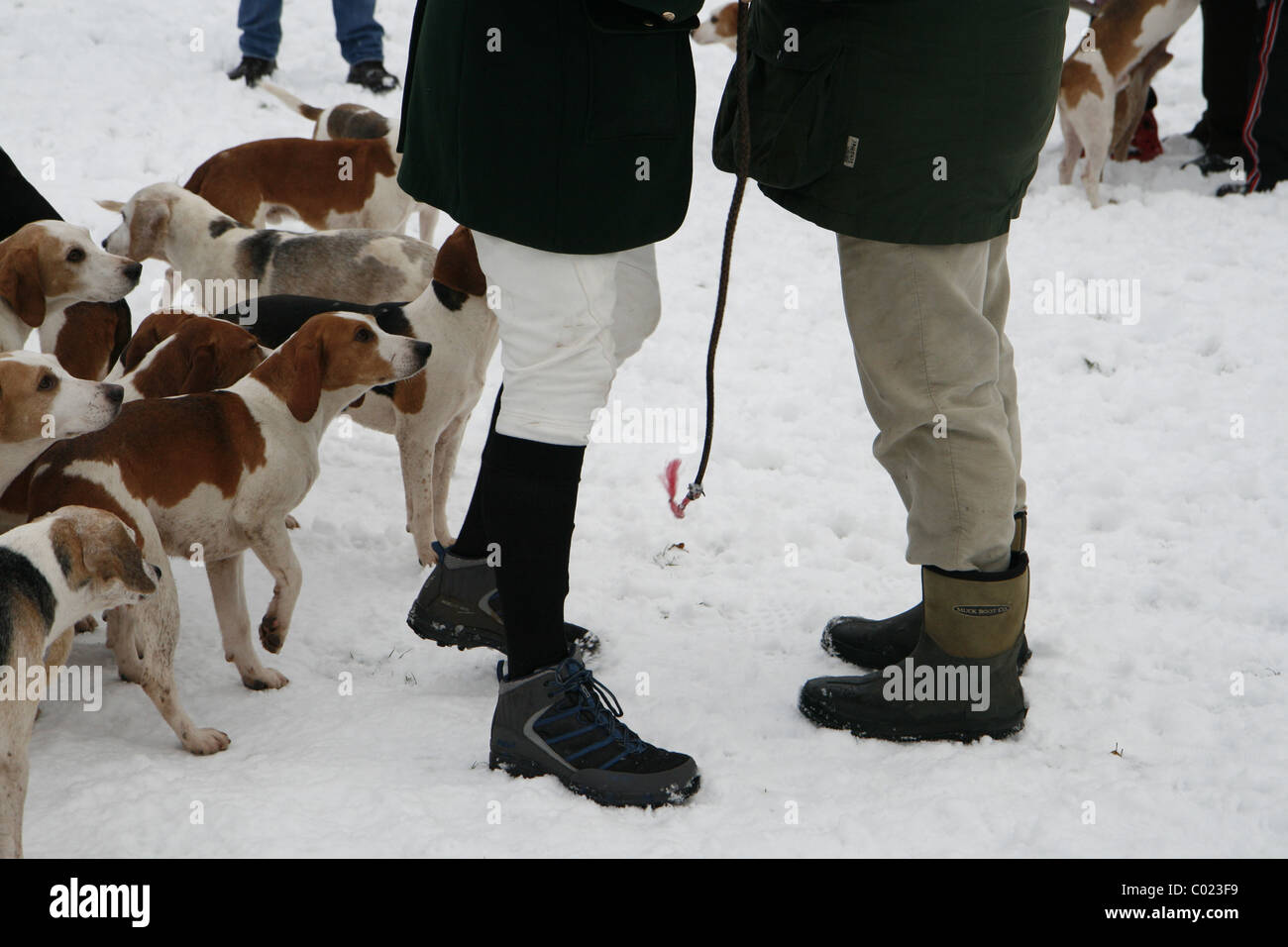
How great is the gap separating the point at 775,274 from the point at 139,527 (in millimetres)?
4389

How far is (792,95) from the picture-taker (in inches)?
94.6

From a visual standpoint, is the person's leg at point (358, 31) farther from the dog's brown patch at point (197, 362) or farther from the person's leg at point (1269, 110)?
the person's leg at point (1269, 110)

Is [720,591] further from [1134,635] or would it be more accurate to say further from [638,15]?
[638,15]

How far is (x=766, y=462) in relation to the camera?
14.8 feet

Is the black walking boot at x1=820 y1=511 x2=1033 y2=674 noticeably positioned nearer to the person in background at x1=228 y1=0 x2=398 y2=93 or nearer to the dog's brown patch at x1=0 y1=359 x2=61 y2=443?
the dog's brown patch at x1=0 y1=359 x2=61 y2=443

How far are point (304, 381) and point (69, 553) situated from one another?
3.05 ft

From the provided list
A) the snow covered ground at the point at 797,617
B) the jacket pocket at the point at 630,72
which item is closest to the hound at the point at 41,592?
the snow covered ground at the point at 797,617

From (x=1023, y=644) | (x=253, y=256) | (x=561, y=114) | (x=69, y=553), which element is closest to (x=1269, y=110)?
(x=1023, y=644)

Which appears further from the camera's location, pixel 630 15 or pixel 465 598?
pixel 465 598

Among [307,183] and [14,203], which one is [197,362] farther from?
[307,183]

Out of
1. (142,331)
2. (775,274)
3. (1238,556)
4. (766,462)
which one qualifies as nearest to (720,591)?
(766,462)

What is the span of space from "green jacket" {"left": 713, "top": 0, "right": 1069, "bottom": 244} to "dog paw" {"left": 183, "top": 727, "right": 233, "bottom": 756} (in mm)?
1763

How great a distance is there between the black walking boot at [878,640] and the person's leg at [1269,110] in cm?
509

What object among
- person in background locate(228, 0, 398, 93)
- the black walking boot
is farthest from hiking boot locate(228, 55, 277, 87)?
the black walking boot
